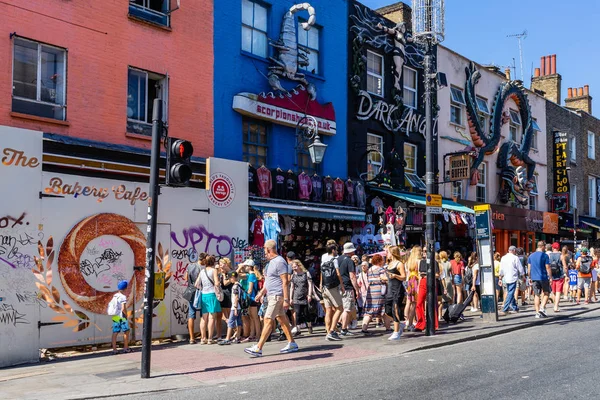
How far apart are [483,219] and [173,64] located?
8031 millimetres

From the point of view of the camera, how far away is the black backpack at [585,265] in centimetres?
1943

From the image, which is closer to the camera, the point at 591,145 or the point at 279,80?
the point at 279,80

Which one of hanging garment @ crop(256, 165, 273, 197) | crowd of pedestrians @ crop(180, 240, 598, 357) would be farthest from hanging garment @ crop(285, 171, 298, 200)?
crowd of pedestrians @ crop(180, 240, 598, 357)

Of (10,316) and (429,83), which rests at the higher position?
(429,83)

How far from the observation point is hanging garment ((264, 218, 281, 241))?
567 inches

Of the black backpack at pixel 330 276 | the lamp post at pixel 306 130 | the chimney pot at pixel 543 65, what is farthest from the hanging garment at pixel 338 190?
the chimney pot at pixel 543 65

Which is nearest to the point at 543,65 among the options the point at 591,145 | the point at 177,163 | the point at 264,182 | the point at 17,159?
the point at 591,145

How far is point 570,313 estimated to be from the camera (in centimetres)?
1669

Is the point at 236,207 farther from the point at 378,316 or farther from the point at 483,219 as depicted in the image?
the point at 483,219

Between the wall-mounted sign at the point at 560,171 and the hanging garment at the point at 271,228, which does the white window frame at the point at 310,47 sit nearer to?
the hanging garment at the point at 271,228

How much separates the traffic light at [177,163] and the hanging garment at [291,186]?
6.58 m

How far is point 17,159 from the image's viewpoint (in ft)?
35.1

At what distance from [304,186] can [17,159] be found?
7369mm

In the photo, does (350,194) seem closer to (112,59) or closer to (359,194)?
(359,194)
